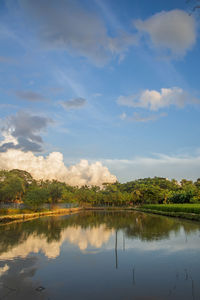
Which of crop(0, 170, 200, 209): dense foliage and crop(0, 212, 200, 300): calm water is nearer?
crop(0, 212, 200, 300): calm water

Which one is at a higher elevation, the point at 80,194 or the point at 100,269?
the point at 80,194

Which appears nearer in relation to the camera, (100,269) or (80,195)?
(100,269)

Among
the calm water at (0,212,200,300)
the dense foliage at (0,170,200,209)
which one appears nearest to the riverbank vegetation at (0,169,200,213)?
the dense foliage at (0,170,200,209)

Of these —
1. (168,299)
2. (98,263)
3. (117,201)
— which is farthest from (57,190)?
(168,299)

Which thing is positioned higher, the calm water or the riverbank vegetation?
the riverbank vegetation

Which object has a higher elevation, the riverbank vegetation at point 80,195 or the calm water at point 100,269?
the riverbank vegetation at point 80,195

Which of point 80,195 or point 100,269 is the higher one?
point 80,195

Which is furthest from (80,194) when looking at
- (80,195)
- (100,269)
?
(100,269)

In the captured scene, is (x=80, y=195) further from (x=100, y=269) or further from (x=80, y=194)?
(x=100, y=269)

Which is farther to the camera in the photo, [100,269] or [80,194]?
[80,194]

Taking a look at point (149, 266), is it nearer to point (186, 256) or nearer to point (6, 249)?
point (186, 256)

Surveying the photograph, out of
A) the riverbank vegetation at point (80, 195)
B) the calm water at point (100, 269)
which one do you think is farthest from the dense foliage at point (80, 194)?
the calm water at point (100, 269)

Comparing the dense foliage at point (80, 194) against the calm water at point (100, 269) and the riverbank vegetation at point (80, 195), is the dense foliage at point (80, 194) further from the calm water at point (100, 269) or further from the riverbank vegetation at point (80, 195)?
the calm water at point (100, 269)

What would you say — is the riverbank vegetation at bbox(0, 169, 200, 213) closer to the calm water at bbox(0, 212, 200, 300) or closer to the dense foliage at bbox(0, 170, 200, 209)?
the dense foliage at bbox(0, 170, 200, 209)
